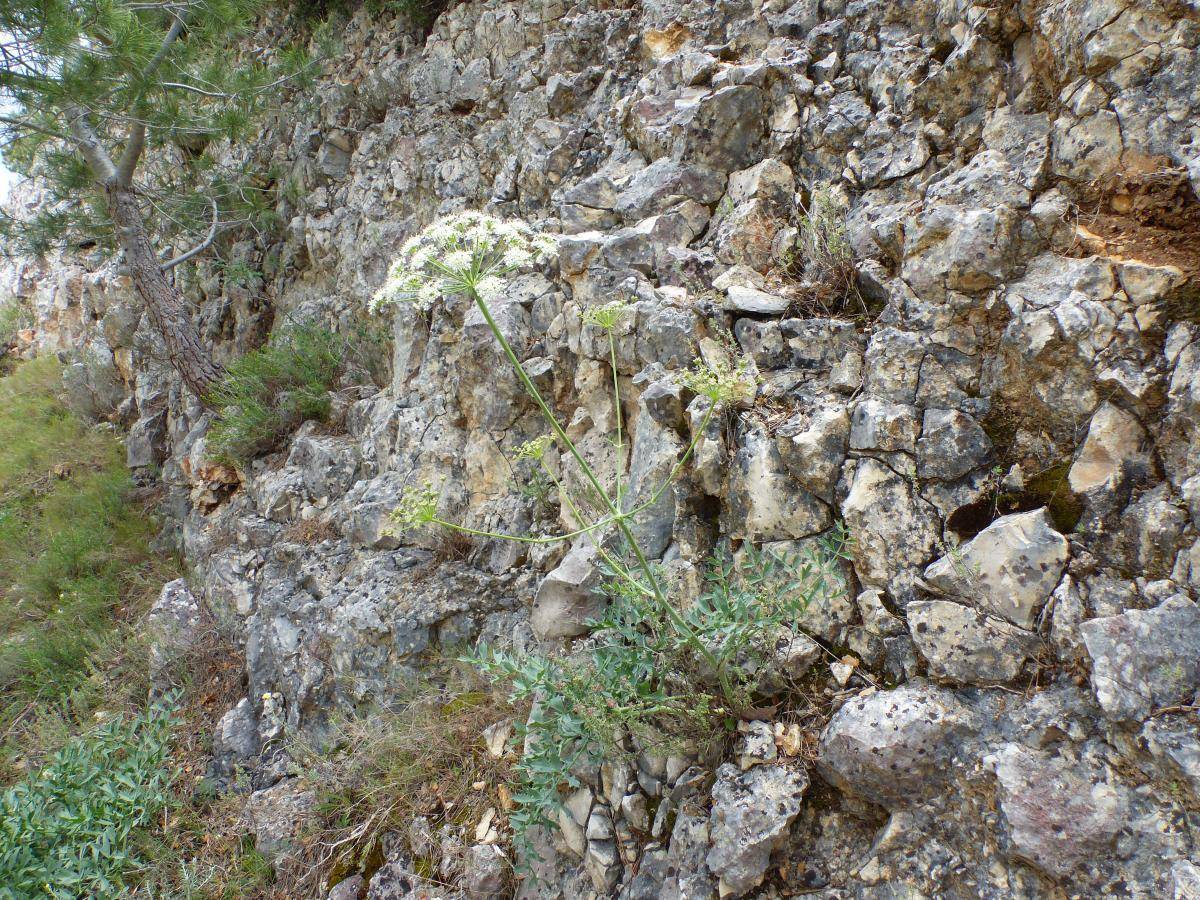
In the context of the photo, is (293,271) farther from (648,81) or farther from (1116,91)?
(1116,91)

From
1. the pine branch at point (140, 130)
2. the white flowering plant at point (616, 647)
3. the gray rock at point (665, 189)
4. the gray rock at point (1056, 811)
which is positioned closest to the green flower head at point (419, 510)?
the white flowering plant at point (616, 647)

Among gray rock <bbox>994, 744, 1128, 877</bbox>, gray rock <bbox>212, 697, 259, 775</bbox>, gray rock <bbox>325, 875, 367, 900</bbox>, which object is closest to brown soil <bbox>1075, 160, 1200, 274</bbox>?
gray rock <bbox>994, 744, 1128, 877</bbox>

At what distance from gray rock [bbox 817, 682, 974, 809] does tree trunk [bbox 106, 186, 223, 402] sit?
7594 millimetres

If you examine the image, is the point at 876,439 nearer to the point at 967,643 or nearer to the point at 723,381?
the point at 723,381

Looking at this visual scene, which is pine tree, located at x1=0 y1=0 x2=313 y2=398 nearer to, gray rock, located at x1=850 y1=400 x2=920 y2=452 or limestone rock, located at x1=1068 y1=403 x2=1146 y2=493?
gray rock, located at x1=850 y1=400 x2=920 y2=452

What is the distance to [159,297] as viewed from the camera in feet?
24.6

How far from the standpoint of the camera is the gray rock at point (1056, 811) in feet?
6.16

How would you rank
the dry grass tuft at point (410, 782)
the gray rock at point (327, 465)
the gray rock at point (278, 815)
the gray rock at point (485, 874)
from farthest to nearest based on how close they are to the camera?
the gray rock at point (327, 465) < the gray rock at point (278, 815) < the dry grass tuft at point (410, 782) < the gray rock at point (485, 874)

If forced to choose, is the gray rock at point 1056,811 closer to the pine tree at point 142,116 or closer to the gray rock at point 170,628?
the gray rock at point 170,628

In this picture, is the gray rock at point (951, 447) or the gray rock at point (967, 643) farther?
the gray rock at point (951, 447)

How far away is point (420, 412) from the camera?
529cm

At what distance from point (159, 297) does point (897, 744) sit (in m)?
8.55

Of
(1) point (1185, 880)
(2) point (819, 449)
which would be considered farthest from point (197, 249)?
(1) point (1185, 880)

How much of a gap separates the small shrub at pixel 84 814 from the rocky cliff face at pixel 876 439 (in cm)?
56
